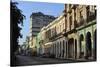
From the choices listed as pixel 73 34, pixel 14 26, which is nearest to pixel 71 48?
pixel 73 34

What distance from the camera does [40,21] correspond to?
3.18 meters

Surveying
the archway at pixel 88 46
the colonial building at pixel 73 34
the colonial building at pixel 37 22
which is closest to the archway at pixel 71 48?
the colonial building at pixel 73 34

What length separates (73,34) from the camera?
11.2 ft

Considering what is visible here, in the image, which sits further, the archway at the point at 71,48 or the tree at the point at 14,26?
the archway at the point at 71,48

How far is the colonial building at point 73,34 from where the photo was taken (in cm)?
330

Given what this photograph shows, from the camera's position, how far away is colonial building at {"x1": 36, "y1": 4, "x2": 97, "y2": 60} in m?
3.30

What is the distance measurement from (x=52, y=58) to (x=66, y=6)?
0.81 metres

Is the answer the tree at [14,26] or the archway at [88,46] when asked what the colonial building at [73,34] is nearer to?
the archway at [88,46]

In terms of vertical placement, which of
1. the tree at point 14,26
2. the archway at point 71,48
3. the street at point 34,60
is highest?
the tree at point 14,26

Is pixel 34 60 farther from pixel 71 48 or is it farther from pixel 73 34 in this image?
pixel 73 34

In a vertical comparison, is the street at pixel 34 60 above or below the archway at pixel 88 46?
below

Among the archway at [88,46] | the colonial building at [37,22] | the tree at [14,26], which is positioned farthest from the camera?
the archway at [88,46]
